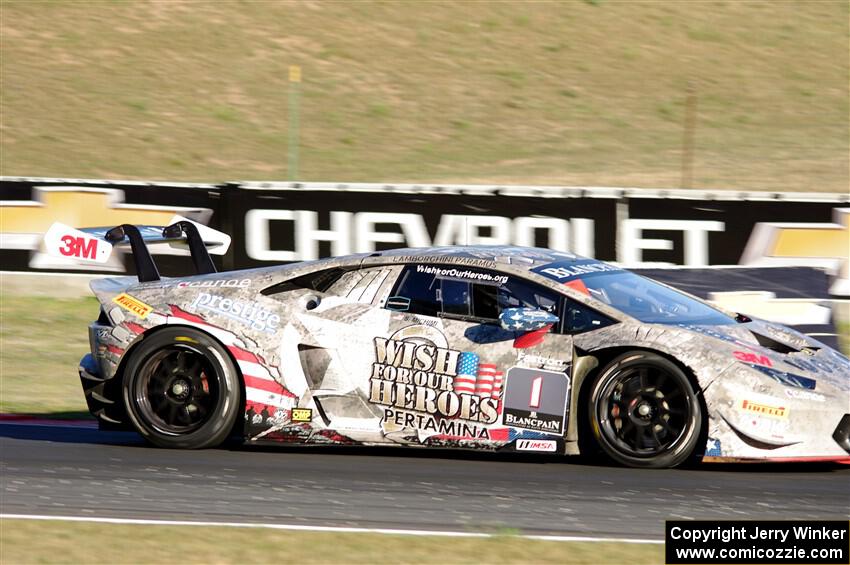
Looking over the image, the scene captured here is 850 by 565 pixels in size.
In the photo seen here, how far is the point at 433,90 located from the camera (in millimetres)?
27516

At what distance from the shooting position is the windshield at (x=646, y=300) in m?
7.29

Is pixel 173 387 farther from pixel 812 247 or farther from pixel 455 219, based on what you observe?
pixel 812 247

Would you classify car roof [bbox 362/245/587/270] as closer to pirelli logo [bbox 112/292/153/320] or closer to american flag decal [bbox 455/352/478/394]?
american flag decal [bbox 455/352/478/394]

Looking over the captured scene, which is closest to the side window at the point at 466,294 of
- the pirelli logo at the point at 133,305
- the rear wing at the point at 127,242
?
the pirelli logo at the point at 133,305

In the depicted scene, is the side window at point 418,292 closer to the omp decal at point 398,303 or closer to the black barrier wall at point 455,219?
the omp decal at point 398,303

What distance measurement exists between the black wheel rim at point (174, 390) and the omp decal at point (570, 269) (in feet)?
7.05

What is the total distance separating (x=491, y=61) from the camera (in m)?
28.4

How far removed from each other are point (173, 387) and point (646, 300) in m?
2.93

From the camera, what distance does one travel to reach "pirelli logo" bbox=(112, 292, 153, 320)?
7.79 metres

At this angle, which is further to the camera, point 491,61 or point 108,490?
point 491,61

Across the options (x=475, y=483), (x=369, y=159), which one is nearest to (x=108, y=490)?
(x=475, y=483)

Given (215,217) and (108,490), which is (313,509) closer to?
(108,490)

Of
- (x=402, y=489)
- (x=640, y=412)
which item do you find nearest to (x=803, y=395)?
(x=640, y=412)

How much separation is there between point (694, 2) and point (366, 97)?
9669 millimetres
